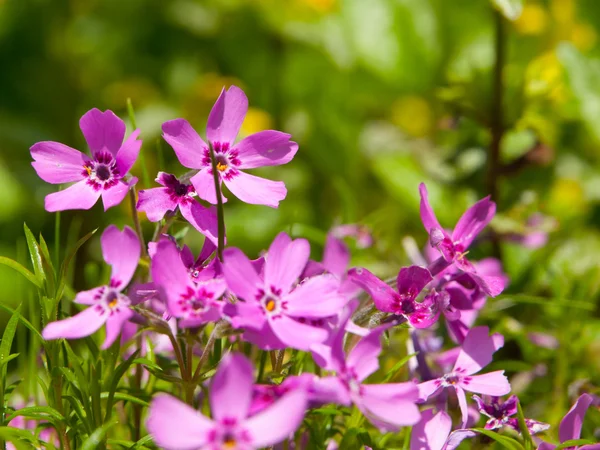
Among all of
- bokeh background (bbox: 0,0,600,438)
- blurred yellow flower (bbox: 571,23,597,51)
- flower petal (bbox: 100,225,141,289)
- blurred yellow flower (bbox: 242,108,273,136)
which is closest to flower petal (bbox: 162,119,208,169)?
flower petal (bbox: 100,225,141,289)

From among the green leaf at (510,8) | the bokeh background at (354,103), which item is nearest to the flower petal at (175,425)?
the bokeh background at (354,103)

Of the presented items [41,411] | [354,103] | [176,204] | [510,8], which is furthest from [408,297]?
[354,103]

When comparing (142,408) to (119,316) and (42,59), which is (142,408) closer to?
(119,316)

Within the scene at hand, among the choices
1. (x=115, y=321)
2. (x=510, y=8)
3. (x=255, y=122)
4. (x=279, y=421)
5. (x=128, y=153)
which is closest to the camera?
(x=279, y=421)

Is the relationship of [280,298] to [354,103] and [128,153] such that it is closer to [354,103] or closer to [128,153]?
[128,153]

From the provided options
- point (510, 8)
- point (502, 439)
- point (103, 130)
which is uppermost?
point (510, 8)

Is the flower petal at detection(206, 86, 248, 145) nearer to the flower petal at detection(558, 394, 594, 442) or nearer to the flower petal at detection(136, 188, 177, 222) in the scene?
the flower petal at detection(136, 188, 177, 222)

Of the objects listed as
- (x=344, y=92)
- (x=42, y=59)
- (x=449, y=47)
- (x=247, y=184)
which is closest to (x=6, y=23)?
(x=42, y=59)
